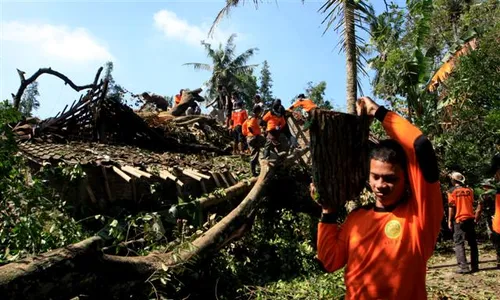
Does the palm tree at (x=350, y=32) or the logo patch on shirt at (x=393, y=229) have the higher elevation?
the palm tree at (x=350, y=32)

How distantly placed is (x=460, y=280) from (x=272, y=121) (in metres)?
5.11

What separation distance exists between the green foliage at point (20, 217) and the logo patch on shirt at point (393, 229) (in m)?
3.52

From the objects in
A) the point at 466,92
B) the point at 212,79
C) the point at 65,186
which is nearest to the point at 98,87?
the point at 65,186

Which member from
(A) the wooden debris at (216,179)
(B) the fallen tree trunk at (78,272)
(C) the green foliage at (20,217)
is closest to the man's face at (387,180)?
(B) the fallen tree trunk at (78,272)

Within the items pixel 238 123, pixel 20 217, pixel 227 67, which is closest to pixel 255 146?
pixel 238 123

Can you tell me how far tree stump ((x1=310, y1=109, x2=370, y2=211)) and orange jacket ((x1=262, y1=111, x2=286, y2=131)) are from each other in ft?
24.4

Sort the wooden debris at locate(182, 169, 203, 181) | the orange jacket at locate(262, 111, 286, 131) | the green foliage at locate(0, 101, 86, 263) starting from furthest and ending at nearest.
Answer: the orange jacket at locate(262, 111, 286, 131)
the wooden debris at locate(182, 169, 203, 181)
the green foliage at locate(0, 101, 86, 263)

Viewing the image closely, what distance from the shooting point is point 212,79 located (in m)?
37.3

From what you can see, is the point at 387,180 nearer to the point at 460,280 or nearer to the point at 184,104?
the point at 460,280

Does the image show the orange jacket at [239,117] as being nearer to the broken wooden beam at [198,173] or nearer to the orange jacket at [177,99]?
the orange jacket at [177,99]

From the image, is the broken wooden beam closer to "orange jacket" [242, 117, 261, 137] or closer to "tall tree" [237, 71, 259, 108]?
"orange jacket" [242, 117, 261, 137]

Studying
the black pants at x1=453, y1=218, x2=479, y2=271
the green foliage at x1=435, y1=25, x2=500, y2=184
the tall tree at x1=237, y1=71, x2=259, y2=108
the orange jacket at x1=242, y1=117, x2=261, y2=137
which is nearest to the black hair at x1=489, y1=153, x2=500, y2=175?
the black pants at x1=453, y1=218, x2=479, y2=271

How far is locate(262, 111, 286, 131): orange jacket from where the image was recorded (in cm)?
1036

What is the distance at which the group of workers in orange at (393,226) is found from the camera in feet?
6.93
